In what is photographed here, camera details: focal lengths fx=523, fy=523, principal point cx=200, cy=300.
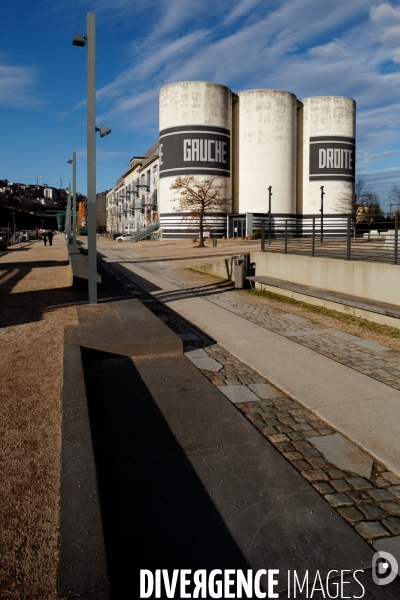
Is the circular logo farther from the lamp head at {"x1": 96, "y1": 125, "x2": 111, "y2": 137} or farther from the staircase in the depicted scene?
the staircase

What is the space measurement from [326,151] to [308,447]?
218 feet

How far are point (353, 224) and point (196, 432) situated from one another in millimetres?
8163

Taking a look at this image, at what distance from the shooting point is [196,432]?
4582 millimetres

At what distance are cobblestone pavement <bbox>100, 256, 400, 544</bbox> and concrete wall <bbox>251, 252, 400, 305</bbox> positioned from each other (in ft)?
13.7

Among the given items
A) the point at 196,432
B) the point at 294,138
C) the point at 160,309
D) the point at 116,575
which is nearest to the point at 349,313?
the point at 160,309

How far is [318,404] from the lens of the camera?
534cm

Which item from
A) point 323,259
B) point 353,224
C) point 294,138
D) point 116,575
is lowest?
point 116,575

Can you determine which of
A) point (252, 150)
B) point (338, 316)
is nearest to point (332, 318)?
point (338, 316)

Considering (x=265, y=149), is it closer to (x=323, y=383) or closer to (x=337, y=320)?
(x=337, y=320)

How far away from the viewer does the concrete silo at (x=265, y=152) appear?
206 feet

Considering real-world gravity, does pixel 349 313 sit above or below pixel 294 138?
below

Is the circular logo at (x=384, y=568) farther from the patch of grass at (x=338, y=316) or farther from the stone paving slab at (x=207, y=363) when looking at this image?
the patch of grass at (x=338, y=316)

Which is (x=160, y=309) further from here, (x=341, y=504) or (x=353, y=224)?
(x=341, y=504)

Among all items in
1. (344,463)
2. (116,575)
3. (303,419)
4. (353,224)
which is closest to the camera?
(116,575)
